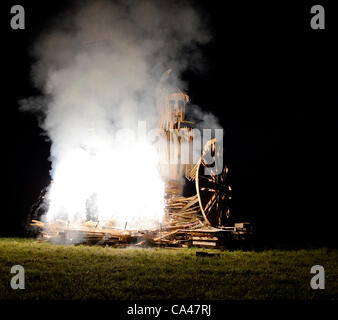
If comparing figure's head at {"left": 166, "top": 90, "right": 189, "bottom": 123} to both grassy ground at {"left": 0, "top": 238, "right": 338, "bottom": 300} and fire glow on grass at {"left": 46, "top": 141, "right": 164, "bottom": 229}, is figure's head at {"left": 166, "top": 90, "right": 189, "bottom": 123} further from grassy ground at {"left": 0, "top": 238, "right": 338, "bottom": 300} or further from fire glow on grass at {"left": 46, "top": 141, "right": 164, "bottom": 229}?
grassy ground at {"left": 0, "top": 238, "right": 338, "bottom": 300}

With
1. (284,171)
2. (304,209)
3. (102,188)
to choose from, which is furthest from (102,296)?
(284,171)

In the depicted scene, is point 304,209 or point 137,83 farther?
point 304,209

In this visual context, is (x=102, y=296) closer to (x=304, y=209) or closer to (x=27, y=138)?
(x=304, y=209)

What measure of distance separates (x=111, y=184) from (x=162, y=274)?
714cm

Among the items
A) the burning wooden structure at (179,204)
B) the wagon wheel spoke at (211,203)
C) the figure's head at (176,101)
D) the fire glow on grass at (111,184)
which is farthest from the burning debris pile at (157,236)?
the figure's head at (176,101)

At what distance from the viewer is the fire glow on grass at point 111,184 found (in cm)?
1207

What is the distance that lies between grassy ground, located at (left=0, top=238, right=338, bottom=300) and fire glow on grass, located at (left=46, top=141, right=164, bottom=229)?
3205mm

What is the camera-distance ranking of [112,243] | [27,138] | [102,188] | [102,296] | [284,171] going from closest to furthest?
[102,296], [112,243], [102,188], [284,171], [27,138]

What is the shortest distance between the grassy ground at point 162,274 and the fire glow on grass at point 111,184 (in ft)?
10.5

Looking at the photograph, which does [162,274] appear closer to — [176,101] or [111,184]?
[111,184]

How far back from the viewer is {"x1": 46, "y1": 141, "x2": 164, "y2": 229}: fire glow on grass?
475 inches

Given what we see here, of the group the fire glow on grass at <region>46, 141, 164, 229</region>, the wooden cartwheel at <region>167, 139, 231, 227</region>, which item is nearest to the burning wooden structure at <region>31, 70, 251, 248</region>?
the wooden cartwheel at <region>167, 139, 231, 227</region>

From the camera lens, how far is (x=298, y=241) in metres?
11.3

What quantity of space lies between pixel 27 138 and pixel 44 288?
1578 centimetres
